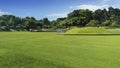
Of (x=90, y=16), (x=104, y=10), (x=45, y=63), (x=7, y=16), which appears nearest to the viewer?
(x=45, y=63)

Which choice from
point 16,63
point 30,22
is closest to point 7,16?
point 30,22

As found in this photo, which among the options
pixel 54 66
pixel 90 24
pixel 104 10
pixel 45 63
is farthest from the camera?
pixel 104 10

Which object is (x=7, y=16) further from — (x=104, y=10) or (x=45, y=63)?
(x=45, y=63)

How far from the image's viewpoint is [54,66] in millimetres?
8227

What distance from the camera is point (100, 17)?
82812 millimetres

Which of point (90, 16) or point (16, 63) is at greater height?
point (90, 16)

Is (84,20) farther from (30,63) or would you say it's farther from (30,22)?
(30,63)

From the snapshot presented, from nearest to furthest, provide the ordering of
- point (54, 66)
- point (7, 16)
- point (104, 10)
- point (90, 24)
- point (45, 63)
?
point (54, 66)
point (45, 63)
point (90, 24)
point (104, 10)
point (7, 16)

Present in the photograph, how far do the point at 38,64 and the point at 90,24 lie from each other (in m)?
64.9

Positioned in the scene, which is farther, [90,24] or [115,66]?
[90,24]

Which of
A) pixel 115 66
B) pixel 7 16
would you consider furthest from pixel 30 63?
pixel 7 16

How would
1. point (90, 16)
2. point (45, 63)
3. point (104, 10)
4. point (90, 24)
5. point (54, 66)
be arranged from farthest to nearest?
point (104, 10), point (90, 16), point (90, 24), point (45, 63), point (54, 66)

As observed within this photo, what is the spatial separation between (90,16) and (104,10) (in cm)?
1239

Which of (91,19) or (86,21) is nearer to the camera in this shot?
(86,21)
